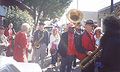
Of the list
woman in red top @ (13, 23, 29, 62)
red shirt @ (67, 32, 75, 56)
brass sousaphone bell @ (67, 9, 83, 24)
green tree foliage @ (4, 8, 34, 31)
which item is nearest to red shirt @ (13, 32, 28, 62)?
woman in red top @ (13, 23, 29, 62)

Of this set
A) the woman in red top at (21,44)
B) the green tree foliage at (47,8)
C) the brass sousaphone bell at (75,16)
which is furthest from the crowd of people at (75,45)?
the green tree foliage at (47,8)

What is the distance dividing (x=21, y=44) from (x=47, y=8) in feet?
140

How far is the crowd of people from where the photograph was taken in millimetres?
6488

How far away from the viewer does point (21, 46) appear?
9492 millimetres

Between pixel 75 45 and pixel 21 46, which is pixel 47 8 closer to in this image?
pixel 75 45

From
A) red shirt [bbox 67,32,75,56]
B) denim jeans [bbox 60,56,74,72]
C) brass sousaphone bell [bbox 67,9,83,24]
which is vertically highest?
brass sousaphone bell [bbox 67,9,83,24]

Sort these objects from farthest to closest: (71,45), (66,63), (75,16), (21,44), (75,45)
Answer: (75,16)
(66,63)
(71,45)
(75,45)
(21,44)

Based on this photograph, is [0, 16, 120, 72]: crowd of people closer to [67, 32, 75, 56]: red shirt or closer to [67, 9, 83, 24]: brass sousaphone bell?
[67, 32, 75, 56]: red shirt

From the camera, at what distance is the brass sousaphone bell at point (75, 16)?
1200 centimetres

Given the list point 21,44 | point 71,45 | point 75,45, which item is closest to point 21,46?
point 21,44

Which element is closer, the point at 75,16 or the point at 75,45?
the point at 75,45

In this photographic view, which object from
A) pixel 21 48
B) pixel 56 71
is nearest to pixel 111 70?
pixel 21 48

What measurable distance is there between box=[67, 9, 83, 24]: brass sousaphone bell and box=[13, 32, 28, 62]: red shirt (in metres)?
2.75

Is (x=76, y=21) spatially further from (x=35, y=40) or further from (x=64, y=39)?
(x=35, y=40)
